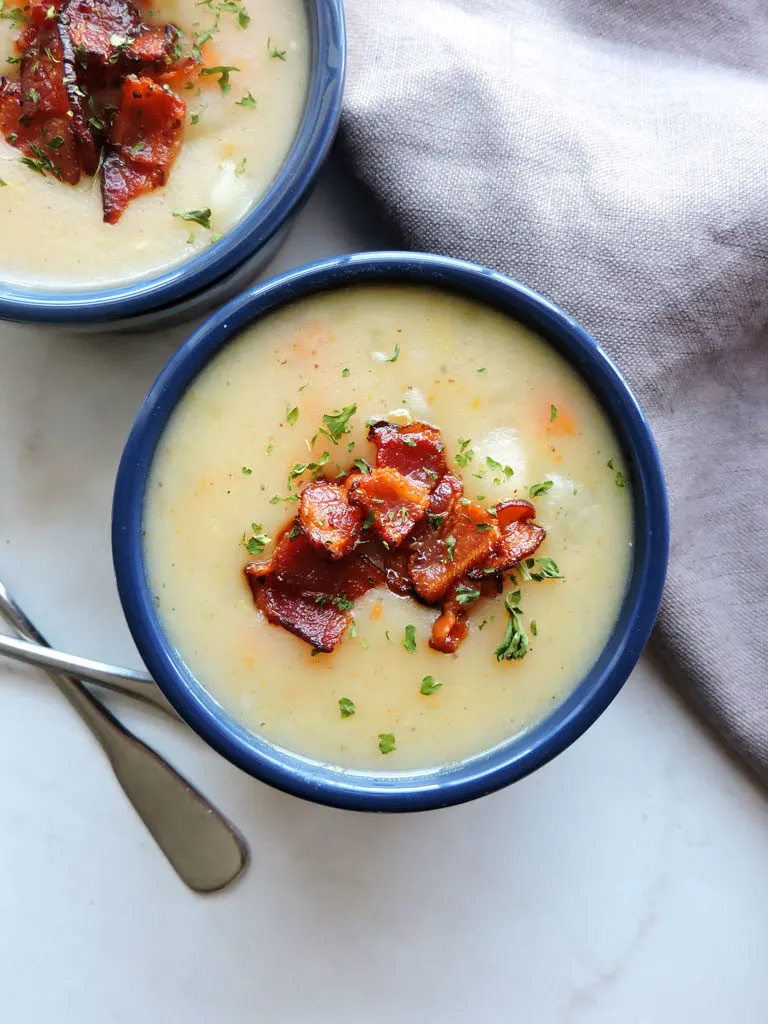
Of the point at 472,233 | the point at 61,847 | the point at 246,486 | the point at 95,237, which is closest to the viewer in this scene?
the point at 246,486

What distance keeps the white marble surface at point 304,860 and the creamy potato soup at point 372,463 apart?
422mm

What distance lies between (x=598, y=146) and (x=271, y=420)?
866 millimetres

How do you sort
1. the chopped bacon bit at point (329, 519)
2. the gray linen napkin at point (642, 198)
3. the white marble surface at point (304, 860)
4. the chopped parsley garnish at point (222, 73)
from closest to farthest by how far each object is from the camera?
the chopped bacon bit at point (329, 519), the chopped parsley garnish at point (222, 73), the gray linen napkin at point (642, 198), the white marble surface at point (304, 860)

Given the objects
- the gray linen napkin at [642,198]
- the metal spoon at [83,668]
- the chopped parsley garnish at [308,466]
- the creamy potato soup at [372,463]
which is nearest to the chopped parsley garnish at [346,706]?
the creamy potato soup at [372,463]

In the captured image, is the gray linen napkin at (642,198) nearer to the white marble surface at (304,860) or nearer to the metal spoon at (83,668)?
the white marble surface at (304,860)

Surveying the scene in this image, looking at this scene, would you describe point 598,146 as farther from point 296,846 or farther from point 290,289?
point 296,846

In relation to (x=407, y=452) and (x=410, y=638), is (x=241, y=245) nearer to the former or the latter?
(x=407, y=452)

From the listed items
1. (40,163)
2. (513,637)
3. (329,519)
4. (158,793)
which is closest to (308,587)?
(329,519)

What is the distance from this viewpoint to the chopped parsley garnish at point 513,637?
1.42 meters

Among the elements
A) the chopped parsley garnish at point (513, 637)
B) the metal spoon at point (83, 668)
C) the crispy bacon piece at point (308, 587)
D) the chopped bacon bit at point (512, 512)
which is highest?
the chopped bacon bit at point (512, 512)

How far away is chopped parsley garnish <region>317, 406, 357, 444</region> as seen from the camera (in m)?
1.43

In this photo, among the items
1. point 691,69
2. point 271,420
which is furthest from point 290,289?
point 691,69

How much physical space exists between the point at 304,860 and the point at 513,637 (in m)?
0.75

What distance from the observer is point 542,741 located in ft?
4.80
